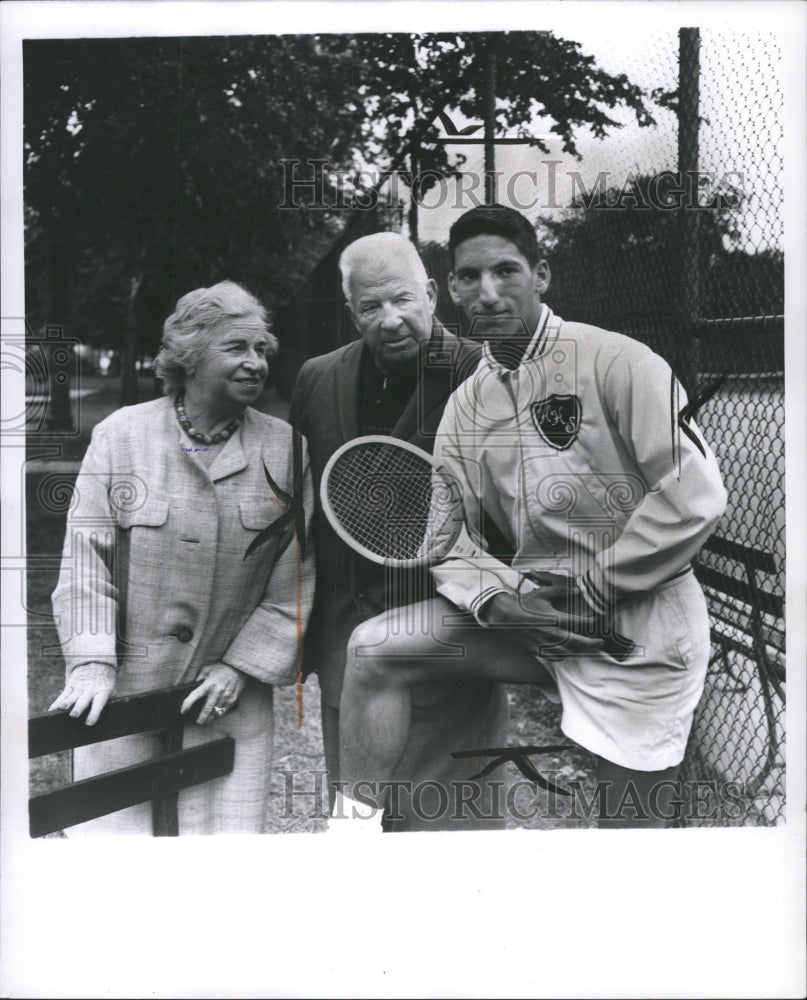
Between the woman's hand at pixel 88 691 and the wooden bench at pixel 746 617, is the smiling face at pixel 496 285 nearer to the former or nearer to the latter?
the wooden bench at pixel 746 617

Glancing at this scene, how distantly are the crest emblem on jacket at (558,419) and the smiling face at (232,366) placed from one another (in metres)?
0.84

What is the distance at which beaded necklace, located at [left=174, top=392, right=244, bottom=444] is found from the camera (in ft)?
10.5

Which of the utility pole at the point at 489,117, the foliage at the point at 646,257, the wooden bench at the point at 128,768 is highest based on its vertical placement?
the utility pole at the point at 489,117

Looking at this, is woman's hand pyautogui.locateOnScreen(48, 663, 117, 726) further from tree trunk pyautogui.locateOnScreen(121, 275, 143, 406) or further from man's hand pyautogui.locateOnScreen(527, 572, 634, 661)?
man's hand pyautogui.locateOnScreen(527, 572, 634, 661)

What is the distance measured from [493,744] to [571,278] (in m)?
1.46

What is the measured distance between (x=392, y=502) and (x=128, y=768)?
3.83ft


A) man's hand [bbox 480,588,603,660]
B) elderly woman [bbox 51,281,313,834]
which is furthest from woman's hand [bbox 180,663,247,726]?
man's hand [bbox 480,588,603,660]

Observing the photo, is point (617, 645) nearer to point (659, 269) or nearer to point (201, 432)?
point (659, 269)

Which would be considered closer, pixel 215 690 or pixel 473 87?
pixel 473 87

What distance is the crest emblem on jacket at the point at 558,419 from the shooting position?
3.14 metres

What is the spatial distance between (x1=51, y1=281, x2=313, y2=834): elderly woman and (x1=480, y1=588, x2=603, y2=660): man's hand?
59cm

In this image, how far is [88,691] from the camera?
3232mm

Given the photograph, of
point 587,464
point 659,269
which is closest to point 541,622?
point 587,464

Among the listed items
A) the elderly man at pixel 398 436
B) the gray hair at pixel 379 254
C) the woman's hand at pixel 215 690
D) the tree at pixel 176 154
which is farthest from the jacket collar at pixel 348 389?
the woman's hand at pixel 215 690
